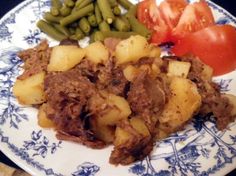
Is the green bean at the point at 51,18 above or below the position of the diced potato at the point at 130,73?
above

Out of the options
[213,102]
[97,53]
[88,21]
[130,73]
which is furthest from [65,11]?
[213,102]

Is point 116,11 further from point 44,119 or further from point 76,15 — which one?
point 44,119

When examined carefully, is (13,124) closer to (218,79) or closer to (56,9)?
(56,9)

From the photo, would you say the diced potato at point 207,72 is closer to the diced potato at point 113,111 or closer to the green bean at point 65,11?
the diced potato at point 113,111

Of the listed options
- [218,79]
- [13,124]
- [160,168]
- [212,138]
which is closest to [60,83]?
[13,124]

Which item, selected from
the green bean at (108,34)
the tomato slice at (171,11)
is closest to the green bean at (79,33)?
the green bean at (108,34)
